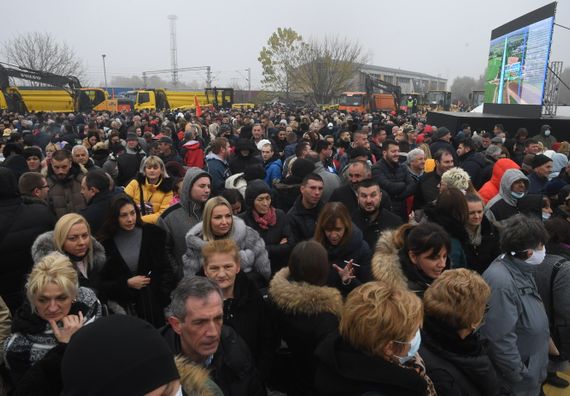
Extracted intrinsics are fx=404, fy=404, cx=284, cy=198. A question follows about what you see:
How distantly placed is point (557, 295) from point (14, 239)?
423cm

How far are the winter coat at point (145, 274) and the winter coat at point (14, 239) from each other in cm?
63

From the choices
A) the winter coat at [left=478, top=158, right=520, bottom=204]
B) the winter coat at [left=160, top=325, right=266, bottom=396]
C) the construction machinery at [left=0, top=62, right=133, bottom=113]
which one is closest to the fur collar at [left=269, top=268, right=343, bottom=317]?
the winter coat at [left=160, top=325, right=266, bottom=396]

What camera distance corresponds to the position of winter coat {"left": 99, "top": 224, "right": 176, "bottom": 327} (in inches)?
130

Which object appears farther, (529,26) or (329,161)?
(529,26)

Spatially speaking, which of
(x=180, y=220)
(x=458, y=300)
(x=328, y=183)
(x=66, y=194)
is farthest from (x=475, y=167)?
(x=66, y=194)

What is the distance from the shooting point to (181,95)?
1479 inches

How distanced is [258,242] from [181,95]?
1446 inches

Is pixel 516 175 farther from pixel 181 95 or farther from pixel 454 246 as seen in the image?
pixel 181 95

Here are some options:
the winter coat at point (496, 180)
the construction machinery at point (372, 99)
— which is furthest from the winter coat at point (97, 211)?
the construction machinery at point (372, 99)

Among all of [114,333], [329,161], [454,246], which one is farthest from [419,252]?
[329,161]

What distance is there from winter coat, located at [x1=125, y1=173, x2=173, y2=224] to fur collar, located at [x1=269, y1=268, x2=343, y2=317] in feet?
9.18

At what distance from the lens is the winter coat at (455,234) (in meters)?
3.38

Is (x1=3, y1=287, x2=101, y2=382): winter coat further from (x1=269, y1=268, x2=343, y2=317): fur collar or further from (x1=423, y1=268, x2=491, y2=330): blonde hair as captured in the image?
(x1=423, y1=268, x2=491, y2=330): blonde hair

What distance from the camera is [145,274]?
3484 millimetres
